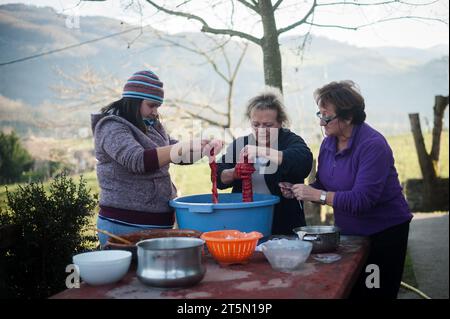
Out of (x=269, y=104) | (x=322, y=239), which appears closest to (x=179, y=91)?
(x=269, y=104)

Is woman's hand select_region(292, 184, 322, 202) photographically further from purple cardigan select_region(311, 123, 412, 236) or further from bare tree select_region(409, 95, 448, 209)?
bare tree select_region(409, 95, 448, 209)

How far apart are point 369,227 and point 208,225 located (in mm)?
942

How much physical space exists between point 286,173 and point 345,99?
56cm

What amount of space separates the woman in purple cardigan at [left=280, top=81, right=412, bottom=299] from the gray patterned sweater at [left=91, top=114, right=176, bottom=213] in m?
0.76

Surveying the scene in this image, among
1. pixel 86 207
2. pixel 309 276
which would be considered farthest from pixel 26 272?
pixel 309 276

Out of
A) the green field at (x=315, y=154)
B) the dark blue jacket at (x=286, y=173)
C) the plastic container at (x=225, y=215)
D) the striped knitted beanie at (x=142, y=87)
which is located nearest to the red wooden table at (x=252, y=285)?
the plastic container at (x=225, y=215)

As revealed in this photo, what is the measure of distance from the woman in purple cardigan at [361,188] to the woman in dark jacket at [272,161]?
17 centimetres

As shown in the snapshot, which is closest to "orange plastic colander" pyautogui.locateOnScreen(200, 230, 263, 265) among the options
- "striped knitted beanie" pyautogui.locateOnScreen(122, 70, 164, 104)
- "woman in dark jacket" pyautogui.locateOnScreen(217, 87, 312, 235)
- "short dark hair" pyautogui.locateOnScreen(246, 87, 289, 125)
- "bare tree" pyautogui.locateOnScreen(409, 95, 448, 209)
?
"woman in dark jacket" pyautogui.locateOnScreen(217, 87, 312, 235)

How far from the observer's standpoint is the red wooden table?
65.6 inches

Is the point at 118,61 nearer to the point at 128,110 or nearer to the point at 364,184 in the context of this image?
the point at 128,110

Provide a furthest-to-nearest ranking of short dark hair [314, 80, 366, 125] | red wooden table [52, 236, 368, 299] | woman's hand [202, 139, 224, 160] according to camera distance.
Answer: short dark hair [314, 80, 366, 125], woman's hand [202, 139, 224, 160], red wooden table [52, 236, 368, 299]
